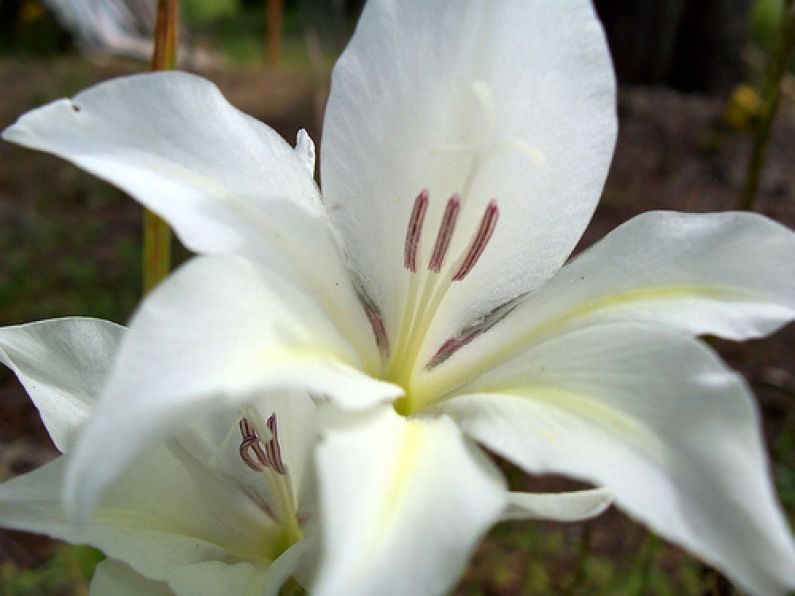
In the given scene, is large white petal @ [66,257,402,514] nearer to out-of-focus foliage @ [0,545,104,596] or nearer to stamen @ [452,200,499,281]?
stamen @ [452,200,499,281]

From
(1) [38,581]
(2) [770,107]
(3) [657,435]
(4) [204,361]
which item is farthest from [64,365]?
(1) [38,581]

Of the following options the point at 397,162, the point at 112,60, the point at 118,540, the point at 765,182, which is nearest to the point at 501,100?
the point at 397,162

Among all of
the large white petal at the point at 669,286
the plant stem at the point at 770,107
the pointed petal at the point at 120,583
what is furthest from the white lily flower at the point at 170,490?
the plant stem at the point at 770,107

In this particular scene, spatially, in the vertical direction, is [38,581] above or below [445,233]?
below

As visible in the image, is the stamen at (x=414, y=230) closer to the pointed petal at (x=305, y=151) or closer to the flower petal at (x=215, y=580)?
the pointed petal at (x=305, y=151)

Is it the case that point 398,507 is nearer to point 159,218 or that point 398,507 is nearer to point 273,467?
point 273,467

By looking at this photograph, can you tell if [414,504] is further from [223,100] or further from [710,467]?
[223,100]
